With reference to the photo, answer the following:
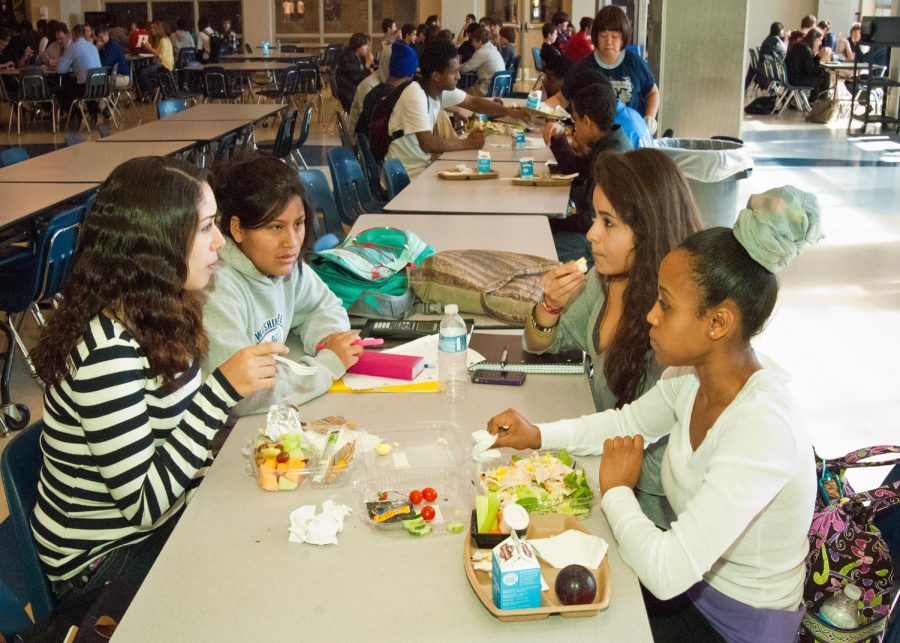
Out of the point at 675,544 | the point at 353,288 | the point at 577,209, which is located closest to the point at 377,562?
the point at 675,544

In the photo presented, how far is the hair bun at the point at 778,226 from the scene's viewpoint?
1.62 m

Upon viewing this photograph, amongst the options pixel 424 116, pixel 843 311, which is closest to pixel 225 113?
pixel 424 116

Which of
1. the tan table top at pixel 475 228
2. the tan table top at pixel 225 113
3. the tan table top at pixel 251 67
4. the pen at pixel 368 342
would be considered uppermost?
the tan table top at pixel 251 67

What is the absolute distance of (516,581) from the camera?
56.6 inches

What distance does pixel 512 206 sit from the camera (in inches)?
177

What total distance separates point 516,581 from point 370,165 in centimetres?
500

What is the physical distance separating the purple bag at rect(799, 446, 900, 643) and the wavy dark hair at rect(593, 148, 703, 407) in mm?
585

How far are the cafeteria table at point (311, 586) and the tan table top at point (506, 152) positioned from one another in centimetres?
415

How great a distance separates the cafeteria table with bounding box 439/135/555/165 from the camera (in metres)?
5.87

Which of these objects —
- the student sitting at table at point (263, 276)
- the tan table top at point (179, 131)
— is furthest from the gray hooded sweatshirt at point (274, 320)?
the tan table top at point (179, 131)

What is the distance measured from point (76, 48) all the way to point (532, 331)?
1174cm

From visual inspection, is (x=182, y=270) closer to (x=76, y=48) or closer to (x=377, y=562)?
(x=377, y=562)

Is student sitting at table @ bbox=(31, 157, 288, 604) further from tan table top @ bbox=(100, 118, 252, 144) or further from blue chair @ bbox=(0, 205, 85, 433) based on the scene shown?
tan table top @ bbox=(100, 118, 252, 144)

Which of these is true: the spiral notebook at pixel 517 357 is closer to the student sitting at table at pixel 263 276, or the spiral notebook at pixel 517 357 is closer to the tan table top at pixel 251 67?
the student sitting at table at pixel 263 276
